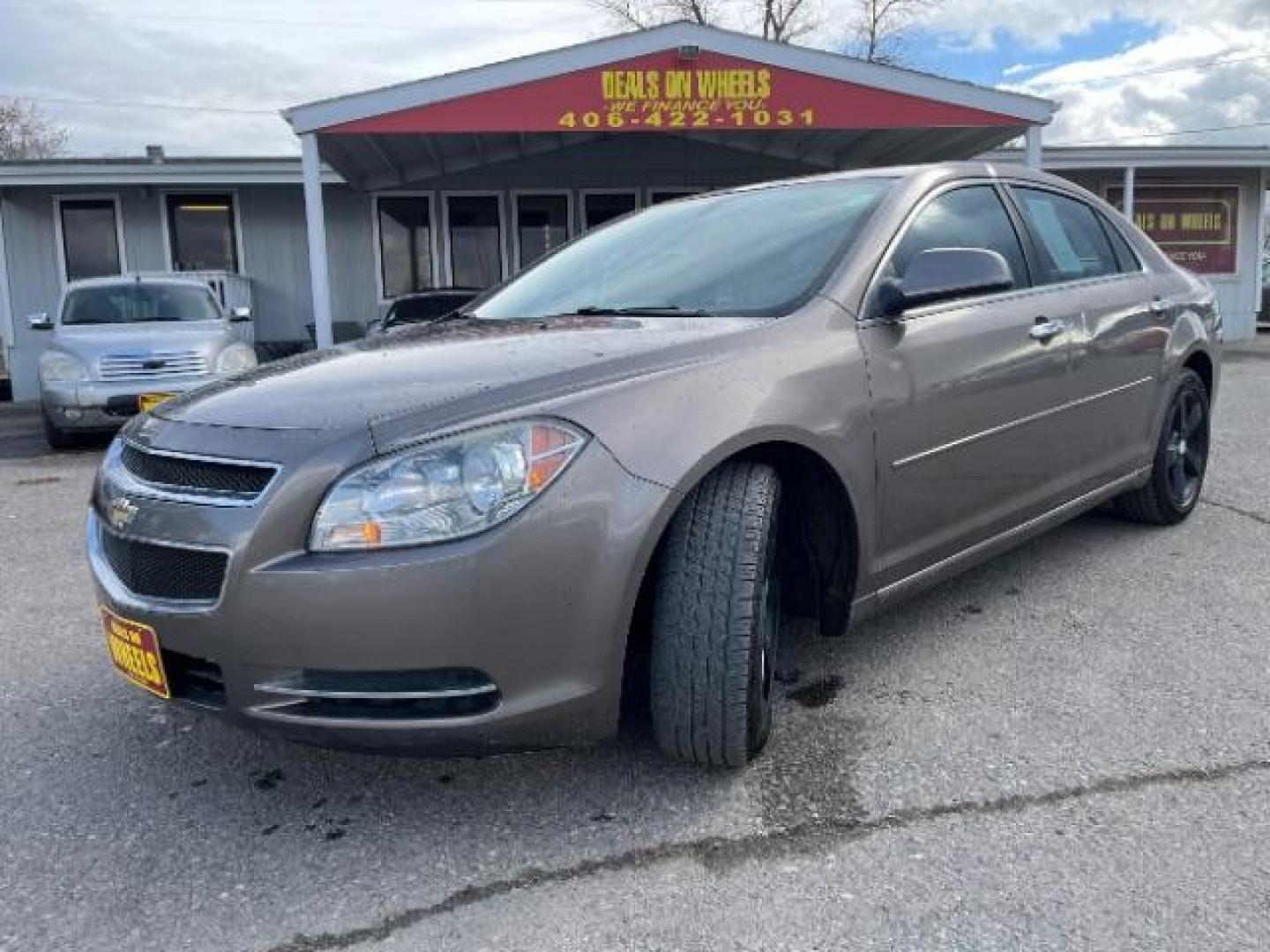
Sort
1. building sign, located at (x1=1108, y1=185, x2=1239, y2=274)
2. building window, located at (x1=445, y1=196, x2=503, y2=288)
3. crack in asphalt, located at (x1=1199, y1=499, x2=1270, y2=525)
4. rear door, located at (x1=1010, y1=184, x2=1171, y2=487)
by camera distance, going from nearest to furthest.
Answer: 1. rear door, located at (x1=1010, y1=184, x2=1171, y2=487)
2. crack in asphalt, located at (x1=1199, y1=499, x2=1270, y2=525)
3. building window, located at (x1=445, y1=196, x2=503, y2=288)
4. building sign, located at (x1=1108, y1=185, x2=1239, y2=274)

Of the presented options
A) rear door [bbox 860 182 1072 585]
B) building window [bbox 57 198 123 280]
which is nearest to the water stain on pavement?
rear door [bbox 860 182 1072 585]

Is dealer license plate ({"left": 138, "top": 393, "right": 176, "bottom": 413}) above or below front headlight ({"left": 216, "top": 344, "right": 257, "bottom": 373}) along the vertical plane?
below

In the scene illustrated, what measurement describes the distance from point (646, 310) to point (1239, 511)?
3643 mm

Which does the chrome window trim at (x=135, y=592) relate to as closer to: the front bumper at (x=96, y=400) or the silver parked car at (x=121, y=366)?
the silver parked car at (x=121, y=366)

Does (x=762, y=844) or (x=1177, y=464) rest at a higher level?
(x=1177, y=464)

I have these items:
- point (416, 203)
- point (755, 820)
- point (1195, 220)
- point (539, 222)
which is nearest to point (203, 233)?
point (416, 203)

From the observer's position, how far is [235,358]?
9.12 meters

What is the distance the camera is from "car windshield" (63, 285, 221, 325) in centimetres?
982

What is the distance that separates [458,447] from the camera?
2092 millimetres

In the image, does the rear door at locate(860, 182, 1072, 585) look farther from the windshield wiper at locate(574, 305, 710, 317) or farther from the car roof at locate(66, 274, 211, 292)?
the car roof at locate(66, 274, 211, 292)

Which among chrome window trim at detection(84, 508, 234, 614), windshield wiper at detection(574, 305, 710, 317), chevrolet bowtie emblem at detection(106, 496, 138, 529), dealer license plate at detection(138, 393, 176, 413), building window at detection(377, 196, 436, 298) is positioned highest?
building window at detection(377, 196, 436, 298)

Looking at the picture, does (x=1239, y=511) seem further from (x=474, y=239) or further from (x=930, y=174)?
(x=474, y=239)

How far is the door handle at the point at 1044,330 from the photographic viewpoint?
11.3ft

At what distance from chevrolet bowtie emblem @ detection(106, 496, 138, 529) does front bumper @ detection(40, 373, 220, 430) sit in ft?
21.5
